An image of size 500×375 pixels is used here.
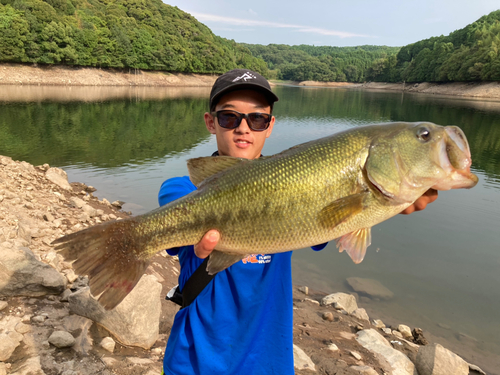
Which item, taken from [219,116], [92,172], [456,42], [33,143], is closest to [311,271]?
[219,116]

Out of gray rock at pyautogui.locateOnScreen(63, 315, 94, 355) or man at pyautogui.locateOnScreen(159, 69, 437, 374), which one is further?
gray rock at pyautogui.locateOnScreen(63, 315, 94, 355)

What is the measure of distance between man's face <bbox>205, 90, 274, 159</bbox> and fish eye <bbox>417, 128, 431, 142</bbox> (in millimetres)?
1252

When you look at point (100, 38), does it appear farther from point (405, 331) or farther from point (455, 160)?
point (455, 160)

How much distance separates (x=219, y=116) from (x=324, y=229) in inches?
54.6

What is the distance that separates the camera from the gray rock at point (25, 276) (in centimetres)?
407

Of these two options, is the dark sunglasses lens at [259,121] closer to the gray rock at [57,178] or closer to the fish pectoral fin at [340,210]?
the fish pectoral fin at [340,210]

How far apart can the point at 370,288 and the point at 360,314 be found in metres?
1.46

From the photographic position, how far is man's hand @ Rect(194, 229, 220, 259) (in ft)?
7.19

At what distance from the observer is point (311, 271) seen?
797cm

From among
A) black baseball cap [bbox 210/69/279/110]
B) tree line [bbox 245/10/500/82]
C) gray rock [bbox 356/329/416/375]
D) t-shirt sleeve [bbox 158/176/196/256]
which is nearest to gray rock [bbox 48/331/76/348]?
t-shirt sleeve [bbox 158/176/196/256]

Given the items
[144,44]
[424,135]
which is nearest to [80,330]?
[424,135]

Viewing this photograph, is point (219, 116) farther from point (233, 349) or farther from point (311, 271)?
point (311, 271)

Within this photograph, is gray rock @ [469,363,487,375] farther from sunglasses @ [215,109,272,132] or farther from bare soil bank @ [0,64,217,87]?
bare soil bank @ [0,64,217,87]

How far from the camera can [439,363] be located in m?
4.66
